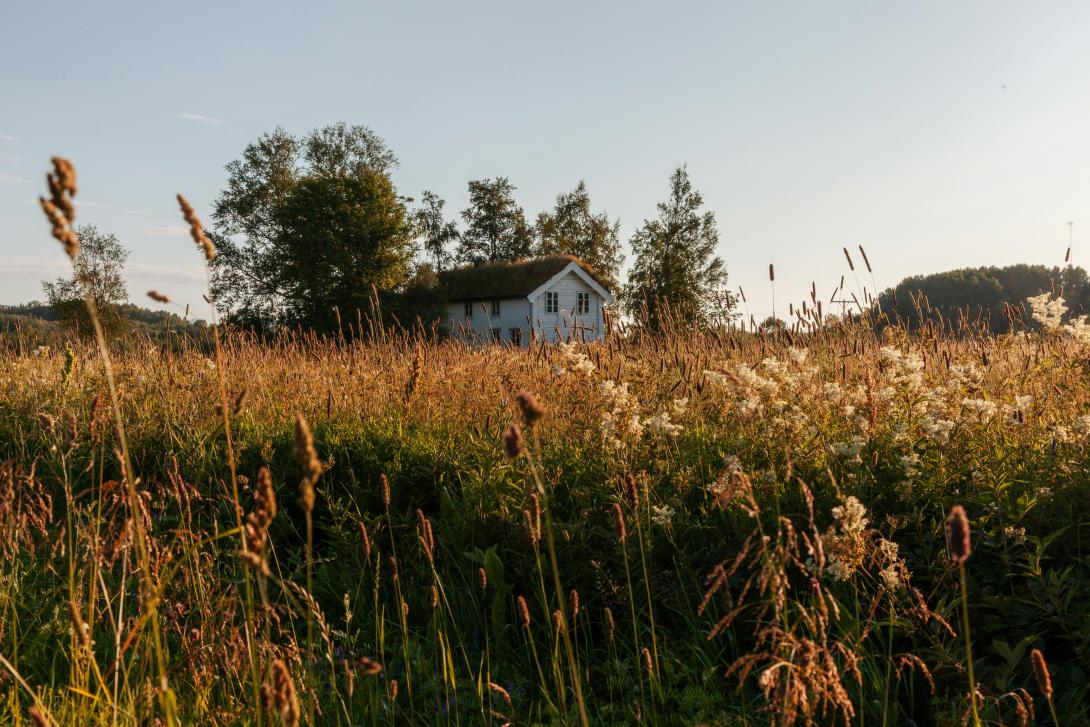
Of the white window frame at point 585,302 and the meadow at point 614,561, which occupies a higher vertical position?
the white window frame at point 585,302

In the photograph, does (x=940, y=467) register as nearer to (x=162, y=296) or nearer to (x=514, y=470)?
(x=514, y=470)

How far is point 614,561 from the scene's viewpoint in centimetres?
358

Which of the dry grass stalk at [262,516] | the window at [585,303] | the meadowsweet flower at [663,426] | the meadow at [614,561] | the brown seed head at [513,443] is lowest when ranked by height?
the meadow at [614,561]

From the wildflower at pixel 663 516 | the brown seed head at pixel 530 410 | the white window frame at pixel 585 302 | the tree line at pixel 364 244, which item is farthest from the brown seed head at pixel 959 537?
the white window frame at pixel 585 302

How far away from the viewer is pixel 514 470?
4.37 metres

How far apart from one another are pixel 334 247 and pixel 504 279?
13079mm

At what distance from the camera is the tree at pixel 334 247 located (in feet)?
133

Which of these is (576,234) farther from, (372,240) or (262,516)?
(262,516)

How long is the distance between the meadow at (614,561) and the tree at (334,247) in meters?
36.2

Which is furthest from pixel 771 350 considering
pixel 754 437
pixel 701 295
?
pixel 701 295

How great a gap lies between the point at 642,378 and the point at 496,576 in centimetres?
196

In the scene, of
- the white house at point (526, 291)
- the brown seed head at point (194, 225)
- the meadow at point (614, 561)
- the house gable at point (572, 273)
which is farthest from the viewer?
the white house at point (526, 291)

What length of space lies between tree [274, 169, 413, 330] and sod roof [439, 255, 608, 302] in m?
6.00

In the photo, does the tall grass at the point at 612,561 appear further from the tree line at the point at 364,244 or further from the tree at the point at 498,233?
the tree at the point at 498,233
